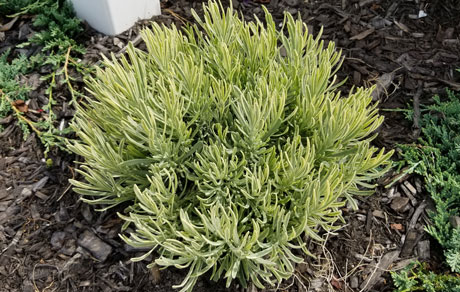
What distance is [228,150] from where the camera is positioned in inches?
87.8

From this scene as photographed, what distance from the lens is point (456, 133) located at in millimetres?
3010

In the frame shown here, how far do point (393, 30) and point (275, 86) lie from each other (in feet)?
5.71

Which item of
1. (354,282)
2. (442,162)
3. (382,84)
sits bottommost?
(354,282)

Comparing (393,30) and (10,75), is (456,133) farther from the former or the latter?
(10,75)

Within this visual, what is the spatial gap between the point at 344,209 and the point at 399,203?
341mm

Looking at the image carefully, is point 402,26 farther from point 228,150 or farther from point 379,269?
point 228,150

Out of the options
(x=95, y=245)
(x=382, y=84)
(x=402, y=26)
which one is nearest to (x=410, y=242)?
(x=382, y=84)

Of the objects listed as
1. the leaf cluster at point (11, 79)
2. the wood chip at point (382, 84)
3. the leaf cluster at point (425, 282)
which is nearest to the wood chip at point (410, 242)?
the leaf cluster at point (425, 282)

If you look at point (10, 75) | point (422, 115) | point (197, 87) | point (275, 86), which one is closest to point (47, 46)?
point (10, 75)

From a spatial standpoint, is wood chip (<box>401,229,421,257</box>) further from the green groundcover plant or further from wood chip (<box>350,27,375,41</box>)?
wood chip (<box>350,27,375,41</box>)

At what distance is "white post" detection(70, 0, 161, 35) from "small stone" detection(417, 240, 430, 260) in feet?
8.17

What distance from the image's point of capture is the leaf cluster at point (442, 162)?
2.69m

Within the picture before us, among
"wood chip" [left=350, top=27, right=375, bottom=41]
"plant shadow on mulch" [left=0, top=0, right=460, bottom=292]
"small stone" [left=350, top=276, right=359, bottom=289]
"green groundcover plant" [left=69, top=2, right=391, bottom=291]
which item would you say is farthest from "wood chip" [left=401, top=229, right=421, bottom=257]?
"wood chip" [left=350, top=27, right=375, bottom=41]

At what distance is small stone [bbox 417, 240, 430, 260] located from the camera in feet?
8.87
